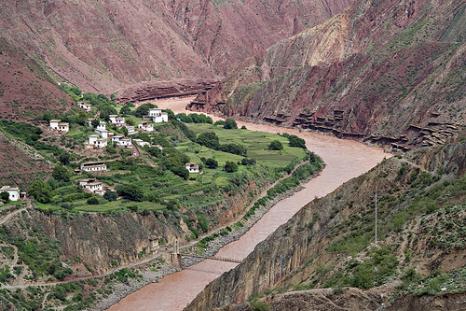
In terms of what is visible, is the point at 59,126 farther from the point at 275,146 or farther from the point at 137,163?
the point at 275,146

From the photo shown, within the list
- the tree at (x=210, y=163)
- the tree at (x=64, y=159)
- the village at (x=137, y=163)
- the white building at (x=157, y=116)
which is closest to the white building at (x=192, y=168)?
the village at (x=137, y=163)

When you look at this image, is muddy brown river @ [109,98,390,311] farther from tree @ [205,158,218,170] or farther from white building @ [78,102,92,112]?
white building @ [78,102,92,112]

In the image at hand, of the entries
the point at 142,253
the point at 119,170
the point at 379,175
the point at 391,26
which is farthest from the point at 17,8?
the point at 379,175

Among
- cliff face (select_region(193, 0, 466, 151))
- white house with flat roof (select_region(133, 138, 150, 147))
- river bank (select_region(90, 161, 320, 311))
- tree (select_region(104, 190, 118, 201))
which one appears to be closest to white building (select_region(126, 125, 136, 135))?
white house with flat roof (select_region(133, 138, 150, 147))

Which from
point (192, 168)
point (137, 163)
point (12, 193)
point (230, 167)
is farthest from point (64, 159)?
point (230, 167)

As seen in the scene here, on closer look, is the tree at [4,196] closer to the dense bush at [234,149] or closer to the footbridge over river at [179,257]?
the footbridge over river at [179,257]
